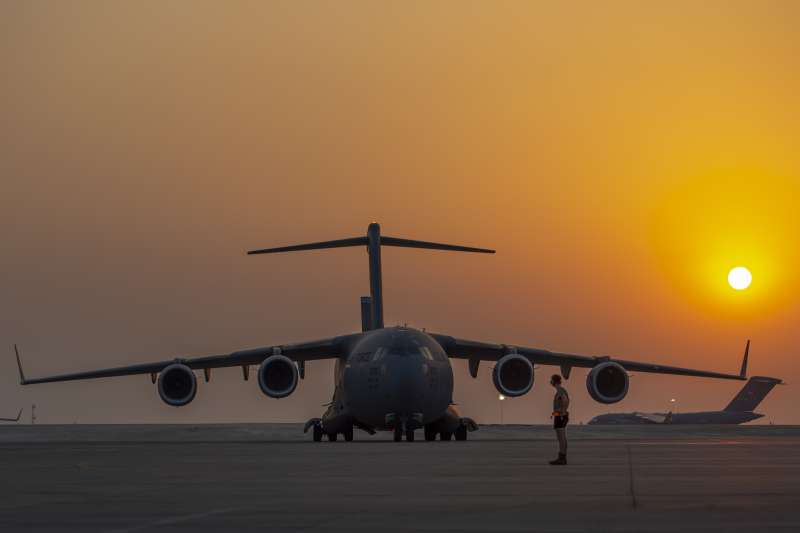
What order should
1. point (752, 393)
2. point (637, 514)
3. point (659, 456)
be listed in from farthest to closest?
point (752, 393)
point (659, 456)
point (637, 514)

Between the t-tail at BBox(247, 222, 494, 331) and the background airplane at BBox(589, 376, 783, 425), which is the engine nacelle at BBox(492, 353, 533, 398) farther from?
the background airplane at BBox(589, 376, 783, 425)

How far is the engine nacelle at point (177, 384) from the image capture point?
41.0 m

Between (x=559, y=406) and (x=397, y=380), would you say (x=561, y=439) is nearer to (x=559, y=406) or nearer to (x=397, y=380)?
(x=559, y=406)

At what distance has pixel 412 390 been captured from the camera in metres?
36.8

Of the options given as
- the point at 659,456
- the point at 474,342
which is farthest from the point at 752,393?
the point at 659,456

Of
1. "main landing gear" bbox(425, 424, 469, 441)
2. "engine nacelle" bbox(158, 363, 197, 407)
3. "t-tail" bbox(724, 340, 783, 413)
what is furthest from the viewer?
"t-tail" bbox(724, 340, 783, 413)

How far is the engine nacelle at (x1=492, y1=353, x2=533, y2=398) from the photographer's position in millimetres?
40438

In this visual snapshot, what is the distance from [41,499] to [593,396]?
97.0 feet

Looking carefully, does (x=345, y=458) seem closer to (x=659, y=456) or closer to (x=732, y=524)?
(x=659, y=456)

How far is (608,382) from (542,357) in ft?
7.48

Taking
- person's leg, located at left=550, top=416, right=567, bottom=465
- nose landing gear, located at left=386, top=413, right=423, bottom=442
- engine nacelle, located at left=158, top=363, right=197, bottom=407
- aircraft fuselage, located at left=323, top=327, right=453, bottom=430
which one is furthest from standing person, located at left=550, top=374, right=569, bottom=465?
engine nacelle, located at left=158, top=363, right=197, bottom=407

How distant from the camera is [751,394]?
371 feet

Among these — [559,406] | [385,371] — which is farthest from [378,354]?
[559,406]

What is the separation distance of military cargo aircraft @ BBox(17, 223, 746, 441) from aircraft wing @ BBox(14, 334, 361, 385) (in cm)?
3
